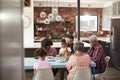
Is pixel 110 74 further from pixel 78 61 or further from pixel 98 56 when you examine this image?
pixel 78 61

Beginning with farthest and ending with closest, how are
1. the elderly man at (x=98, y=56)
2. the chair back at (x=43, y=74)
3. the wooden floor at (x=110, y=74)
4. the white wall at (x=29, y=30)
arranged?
1. the white wall at (x=29, y=30)
2. the wooden floor at (x=110, y=74)
3. the elderly man at (x=98, y=56)
4. the chair back at (x=43, y=74)

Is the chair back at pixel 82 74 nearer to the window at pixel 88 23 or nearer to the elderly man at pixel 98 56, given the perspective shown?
the elderly man at pixel 98 56

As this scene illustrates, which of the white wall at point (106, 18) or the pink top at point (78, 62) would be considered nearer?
the pink top at point (78, 62)

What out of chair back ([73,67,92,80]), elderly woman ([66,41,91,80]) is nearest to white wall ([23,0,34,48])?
elderly woman ([66,41,91,80])

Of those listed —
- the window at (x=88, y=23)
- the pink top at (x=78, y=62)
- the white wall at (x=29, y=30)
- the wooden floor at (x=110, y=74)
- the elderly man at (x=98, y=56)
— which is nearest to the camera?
the pink top at (x=78, y=62)

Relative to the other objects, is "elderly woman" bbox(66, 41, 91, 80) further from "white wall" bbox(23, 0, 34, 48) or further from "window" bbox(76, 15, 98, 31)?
"window" bbox(76, 15, 98, 31)

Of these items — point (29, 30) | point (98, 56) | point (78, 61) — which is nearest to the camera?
point (78, 61)

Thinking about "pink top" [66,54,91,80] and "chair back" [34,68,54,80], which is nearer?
"chair back" [34,68,54,80]

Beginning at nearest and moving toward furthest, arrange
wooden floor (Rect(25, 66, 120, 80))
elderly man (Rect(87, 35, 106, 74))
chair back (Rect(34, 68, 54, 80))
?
chair back (Rect(34, 68, 54, 80))
elderly man (Rect(87, 35, 106, 74))
wooden floor (Rect(25, 66, 120, 80))

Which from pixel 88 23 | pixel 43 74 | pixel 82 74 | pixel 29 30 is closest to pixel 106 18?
pixel 88 23

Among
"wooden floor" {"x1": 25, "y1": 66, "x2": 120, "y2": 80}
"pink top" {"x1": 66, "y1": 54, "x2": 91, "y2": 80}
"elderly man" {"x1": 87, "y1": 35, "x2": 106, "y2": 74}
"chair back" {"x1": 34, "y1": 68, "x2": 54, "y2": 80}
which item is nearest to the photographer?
"chair back" {"x1": 34, "y1": 68, "x2": 54, "y2": 80}

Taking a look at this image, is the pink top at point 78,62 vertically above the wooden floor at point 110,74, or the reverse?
the pink top at point 78,62

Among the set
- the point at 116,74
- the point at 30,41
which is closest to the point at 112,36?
the point at 116,74

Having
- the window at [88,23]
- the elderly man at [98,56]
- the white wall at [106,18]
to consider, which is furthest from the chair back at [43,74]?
the window at [88,23]
